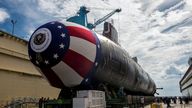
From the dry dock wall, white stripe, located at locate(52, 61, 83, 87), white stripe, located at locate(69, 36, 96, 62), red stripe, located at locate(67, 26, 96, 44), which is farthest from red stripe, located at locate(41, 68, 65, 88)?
the dry dock wall

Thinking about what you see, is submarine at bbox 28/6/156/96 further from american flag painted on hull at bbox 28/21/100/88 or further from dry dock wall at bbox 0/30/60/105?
dry dock wall at bbox 0/30/60/105

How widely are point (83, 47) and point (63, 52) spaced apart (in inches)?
38.5

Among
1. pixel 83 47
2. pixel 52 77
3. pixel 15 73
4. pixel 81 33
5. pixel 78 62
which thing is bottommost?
pixel 52 77

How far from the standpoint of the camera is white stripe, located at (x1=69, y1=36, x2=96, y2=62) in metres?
10.6

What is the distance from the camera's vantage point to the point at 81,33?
1109 cm

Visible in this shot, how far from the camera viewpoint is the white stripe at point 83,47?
1061cm

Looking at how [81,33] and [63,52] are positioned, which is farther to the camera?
[81,33]

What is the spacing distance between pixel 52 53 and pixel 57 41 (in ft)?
1.87

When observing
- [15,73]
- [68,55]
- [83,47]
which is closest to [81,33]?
[83,47]

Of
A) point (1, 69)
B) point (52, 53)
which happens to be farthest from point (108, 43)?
point (1, 69)

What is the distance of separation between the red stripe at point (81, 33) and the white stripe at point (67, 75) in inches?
57.4

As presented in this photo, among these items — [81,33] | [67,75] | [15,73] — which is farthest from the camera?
[15,73]

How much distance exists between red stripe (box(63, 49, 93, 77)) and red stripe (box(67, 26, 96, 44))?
88 cm

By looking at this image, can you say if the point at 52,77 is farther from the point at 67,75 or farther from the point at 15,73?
the point at 15,73
